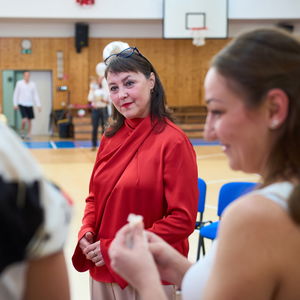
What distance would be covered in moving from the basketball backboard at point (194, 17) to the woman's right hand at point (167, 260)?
576 inches

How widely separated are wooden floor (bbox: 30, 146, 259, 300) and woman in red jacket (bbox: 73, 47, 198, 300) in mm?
1784

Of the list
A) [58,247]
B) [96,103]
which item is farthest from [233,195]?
[96,103]

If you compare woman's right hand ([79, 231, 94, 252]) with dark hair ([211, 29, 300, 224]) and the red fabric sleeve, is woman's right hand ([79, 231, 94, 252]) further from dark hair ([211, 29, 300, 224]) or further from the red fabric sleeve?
dark hair ([211, 29, 300, 224])

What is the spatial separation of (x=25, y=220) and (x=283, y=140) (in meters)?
0.70

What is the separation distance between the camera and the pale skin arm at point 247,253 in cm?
119

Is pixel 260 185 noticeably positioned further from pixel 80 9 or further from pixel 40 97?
pixel 40 97

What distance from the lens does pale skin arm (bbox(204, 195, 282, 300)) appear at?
119 centimetres

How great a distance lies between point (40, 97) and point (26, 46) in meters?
1.84

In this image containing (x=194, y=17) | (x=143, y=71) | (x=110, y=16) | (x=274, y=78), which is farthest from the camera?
(x=110, y=16)

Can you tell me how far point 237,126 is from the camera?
1347 millimetres

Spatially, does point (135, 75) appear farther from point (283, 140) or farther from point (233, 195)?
point (233, 195)

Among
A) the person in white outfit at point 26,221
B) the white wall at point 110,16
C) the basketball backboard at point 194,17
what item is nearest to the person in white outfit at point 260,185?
the person in white outfit at point 26,221

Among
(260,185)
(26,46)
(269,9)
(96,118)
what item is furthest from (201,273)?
(26,46)

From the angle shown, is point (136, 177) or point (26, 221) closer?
point (26, 221)
